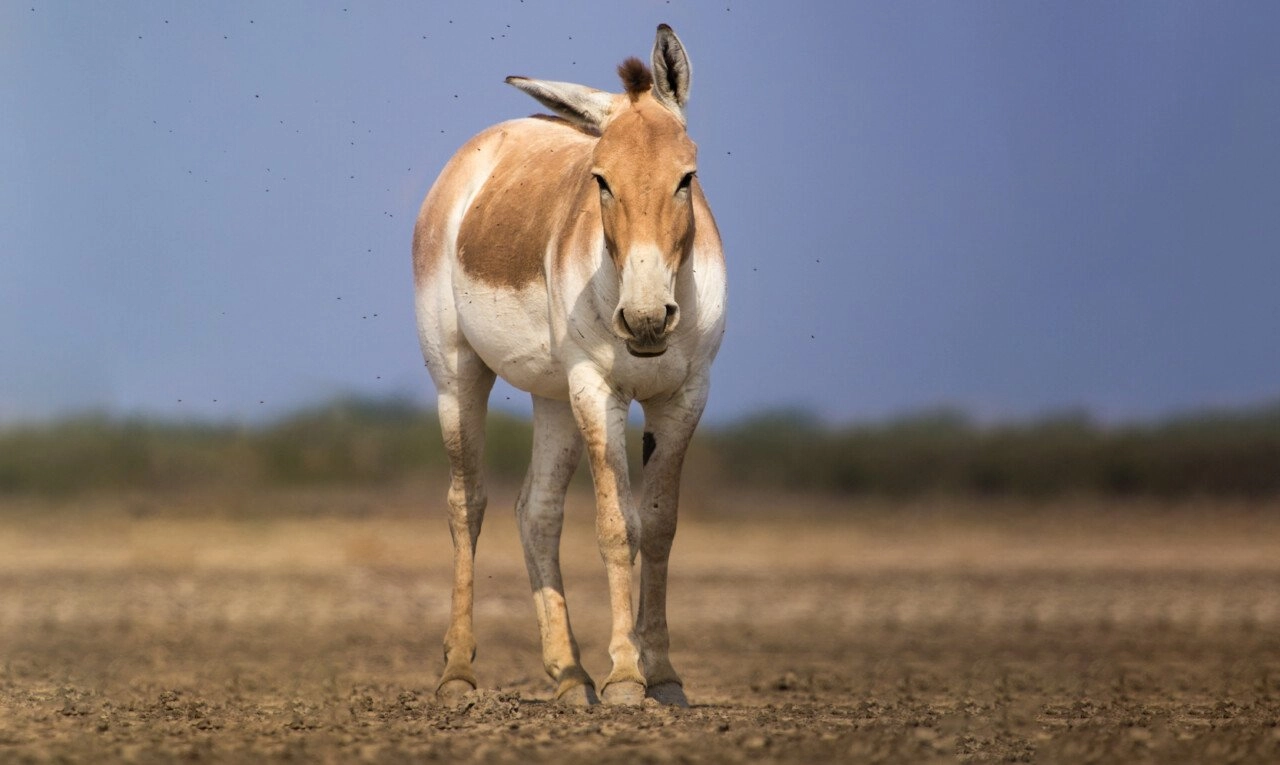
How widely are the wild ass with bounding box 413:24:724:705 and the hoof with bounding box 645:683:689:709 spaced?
12 millimetres

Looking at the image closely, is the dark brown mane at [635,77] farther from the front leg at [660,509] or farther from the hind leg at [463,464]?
the hind leg at [463,464]

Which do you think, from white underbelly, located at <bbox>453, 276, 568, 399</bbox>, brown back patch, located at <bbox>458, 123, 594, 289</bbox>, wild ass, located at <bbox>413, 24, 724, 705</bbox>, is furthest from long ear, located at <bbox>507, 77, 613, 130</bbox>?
white underbelly, located at <bbox>453, 276, 568, 399</bbox>

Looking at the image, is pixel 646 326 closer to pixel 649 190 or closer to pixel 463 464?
pixel 649 190

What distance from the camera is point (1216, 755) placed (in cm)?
582

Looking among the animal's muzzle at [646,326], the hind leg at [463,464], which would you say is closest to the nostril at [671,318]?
the animal's muzzle at [646,326]

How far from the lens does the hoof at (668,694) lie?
7910mm

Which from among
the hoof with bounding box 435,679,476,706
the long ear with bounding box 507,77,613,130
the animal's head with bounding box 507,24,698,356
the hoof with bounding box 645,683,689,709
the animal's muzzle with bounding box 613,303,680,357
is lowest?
the hoof with bounding box 435,679,476,706

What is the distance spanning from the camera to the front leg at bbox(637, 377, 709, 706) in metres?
7.81

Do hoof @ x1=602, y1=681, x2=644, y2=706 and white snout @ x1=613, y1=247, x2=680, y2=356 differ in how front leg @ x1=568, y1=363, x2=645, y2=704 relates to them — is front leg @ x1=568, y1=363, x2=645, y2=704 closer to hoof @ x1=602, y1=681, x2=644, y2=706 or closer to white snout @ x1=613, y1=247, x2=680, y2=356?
hoof @ x1=602, y1=681, x2=644, y2=706

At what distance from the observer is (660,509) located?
793 cm

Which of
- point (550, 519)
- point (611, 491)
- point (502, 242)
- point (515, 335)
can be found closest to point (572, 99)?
point (502, 242)

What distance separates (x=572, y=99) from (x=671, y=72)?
59 centimetres

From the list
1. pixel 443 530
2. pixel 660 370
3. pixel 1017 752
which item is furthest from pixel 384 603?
pixel 1017 752

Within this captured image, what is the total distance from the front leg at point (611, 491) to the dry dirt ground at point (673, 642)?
1.78 ft
